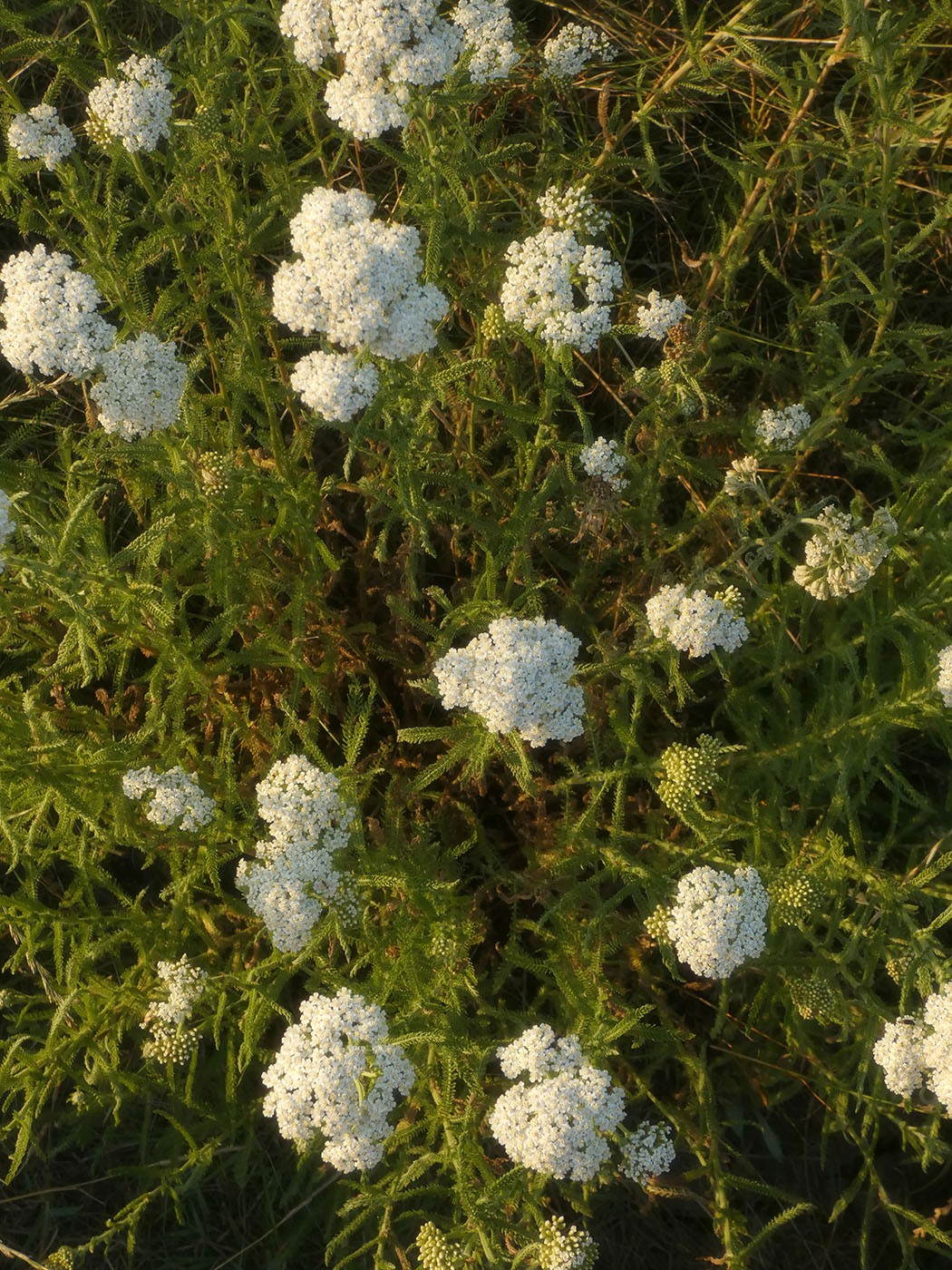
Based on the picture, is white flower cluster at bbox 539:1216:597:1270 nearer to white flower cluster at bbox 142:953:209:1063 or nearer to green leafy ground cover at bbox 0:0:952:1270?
green leafy ground cover at bbox 0:0:952:1270

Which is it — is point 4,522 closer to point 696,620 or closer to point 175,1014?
point 175,1014

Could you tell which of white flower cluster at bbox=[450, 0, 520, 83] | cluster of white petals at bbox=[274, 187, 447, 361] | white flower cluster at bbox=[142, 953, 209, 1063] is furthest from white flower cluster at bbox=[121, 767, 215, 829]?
white flower cluster at bbox=[450, 0, 520, 83]

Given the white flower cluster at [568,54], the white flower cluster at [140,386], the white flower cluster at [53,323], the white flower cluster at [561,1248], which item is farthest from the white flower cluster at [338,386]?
the white flower cluster at [561,1248]

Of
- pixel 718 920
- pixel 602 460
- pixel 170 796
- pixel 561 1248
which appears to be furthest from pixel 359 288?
pixel 561 1248

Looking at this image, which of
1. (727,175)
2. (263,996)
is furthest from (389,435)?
(727,175)

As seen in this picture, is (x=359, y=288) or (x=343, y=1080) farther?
(x=343, y=1080)

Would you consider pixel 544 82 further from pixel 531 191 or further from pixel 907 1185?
pixel 907 1185
